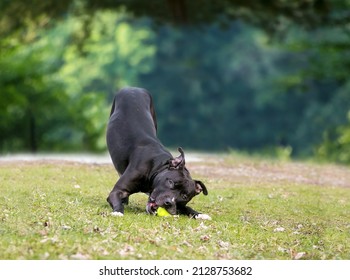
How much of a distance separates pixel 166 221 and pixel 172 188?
0.46 meters

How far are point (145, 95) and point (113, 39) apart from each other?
57.2 meters

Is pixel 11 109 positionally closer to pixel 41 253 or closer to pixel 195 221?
pixel 195 221

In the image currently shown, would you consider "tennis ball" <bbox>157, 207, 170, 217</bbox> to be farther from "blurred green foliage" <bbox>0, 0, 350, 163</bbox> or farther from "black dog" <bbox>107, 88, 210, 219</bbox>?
"blurred green foliage" <bbox>0, 0, 350, 163</bbox>

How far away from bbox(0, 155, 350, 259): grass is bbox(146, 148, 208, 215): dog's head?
0.19 metres

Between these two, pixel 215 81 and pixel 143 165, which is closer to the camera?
pixel 143 165

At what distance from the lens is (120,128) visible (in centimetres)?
1073

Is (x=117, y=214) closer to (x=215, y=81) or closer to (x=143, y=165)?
(x=143, y=165)

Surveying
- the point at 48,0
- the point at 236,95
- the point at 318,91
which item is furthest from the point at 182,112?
the point at 48,0

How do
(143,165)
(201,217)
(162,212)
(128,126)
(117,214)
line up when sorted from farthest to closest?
(128,126) → (143,165) → (201,217) → (162,212) → (117,214)

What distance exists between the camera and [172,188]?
9500mm

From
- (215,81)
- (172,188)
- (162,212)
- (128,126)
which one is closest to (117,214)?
(162,212)

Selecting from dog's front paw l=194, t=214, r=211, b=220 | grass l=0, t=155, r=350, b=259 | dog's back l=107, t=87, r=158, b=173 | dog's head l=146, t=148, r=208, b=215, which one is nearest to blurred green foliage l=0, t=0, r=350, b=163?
grass l=0, t=155, r=350, b=259

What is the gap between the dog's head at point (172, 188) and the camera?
9.49m

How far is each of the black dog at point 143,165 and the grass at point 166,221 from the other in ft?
0.70
